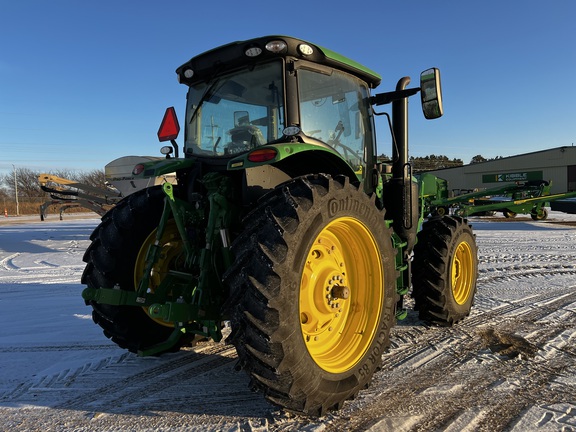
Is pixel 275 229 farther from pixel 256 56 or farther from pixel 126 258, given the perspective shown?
pixel 126 258

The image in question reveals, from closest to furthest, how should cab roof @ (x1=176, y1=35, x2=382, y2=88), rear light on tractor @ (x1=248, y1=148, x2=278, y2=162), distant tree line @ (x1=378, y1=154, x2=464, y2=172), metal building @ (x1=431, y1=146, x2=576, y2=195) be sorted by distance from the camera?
rear light on tractor @ (x1=248, y1=148, x2=278, y2=162) < cab roof @ (x1=176, y1=35, x2=382, y2=88) < metal building @ (x1=431, y1=146, x2=576, y2=195) < distant tree line @ (x1=378, y1=154, x2=464, y2=172)

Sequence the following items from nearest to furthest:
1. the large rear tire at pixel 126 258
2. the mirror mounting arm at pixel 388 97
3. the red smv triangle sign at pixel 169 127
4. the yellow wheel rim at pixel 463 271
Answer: the large rear tire at pixel 126 258 < the red smv triangle sign at pixel 169 127 < the mirror mounting arm at pixel 388 97 < the yellow wheel rim at pixel 463 271

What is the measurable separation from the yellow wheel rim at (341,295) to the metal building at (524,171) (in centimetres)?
3737

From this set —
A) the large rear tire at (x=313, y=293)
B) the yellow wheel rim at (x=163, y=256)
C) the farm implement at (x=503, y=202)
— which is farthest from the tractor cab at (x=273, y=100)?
the farm implement at (x=503, y=202)

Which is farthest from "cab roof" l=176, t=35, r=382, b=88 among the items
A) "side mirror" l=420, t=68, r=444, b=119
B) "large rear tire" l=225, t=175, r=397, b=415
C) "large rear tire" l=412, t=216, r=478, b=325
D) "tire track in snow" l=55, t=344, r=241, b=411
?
"tire track in snow" l=55, t=344, r=241, b=411

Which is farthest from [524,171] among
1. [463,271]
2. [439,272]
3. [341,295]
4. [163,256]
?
[163,256]

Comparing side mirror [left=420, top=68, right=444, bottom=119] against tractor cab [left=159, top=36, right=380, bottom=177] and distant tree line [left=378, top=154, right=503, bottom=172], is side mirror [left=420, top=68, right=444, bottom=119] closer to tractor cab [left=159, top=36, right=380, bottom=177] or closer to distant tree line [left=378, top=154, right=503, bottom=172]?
tractor cab [left=159, top=36, right=380, bottom=177]

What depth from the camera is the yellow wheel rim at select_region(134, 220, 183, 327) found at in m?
3.52

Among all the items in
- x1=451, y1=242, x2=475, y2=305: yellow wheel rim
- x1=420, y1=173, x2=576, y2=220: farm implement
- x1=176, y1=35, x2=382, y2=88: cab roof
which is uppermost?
x1=176, y1=35, x2=382, y2=88: cab roof

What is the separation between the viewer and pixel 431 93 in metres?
3.60

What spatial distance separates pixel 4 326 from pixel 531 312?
585cm

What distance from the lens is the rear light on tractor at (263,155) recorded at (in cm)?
252

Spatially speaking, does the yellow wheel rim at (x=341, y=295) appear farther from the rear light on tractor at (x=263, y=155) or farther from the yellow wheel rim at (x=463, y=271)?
the yellow wheel rim at (x=463, y=271)

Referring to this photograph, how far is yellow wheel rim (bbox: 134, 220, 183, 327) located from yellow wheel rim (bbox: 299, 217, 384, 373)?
1287 millimetres
